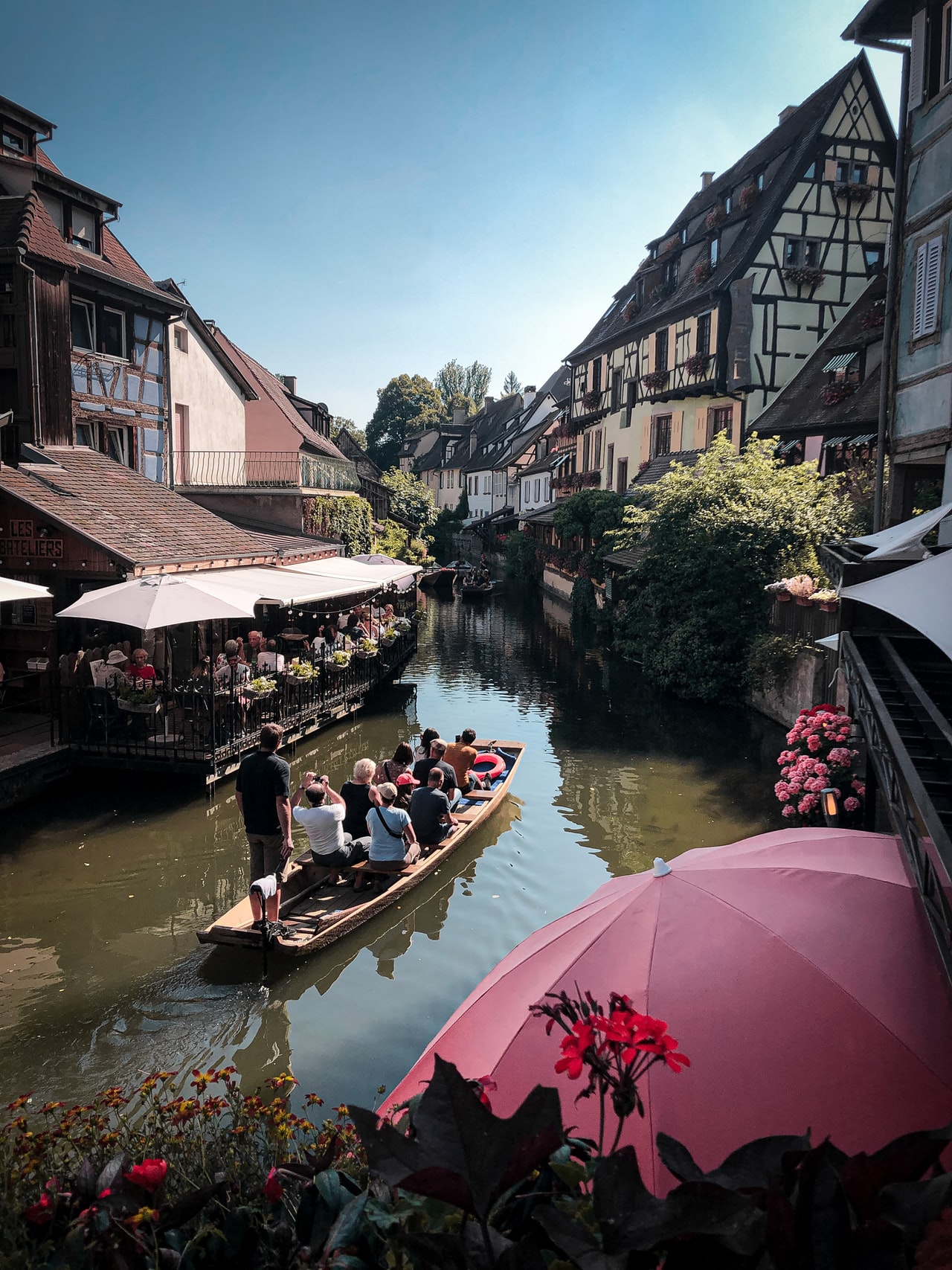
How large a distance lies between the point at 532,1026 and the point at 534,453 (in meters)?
55.0

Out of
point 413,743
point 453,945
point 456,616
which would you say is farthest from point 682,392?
point 453,945

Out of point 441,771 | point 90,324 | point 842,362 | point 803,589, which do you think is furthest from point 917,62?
point 90,324

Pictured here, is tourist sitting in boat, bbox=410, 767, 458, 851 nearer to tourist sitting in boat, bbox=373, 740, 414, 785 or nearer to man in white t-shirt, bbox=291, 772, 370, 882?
man in white t-shirt, bbox=291, 772, 370, 882

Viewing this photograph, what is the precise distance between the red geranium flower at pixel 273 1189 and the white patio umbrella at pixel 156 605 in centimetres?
942

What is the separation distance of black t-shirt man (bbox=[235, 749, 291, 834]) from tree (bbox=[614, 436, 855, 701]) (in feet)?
39.7

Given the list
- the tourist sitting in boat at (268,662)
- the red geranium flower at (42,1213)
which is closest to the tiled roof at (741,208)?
the tourist sitting in boat at (268,662)

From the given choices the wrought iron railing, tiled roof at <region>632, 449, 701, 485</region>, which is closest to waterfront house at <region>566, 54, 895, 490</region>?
tiled roof at <region>632, 449, 701, 485</region>

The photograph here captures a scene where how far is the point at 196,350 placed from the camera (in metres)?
25.0

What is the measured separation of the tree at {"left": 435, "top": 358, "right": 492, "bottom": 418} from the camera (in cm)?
9581

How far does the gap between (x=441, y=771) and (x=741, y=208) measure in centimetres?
2384

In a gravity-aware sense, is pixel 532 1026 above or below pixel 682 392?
below

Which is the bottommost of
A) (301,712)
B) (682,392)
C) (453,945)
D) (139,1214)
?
(453,945)

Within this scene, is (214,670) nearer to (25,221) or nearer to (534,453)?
(25,221)

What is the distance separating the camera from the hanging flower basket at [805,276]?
25.8 meters
